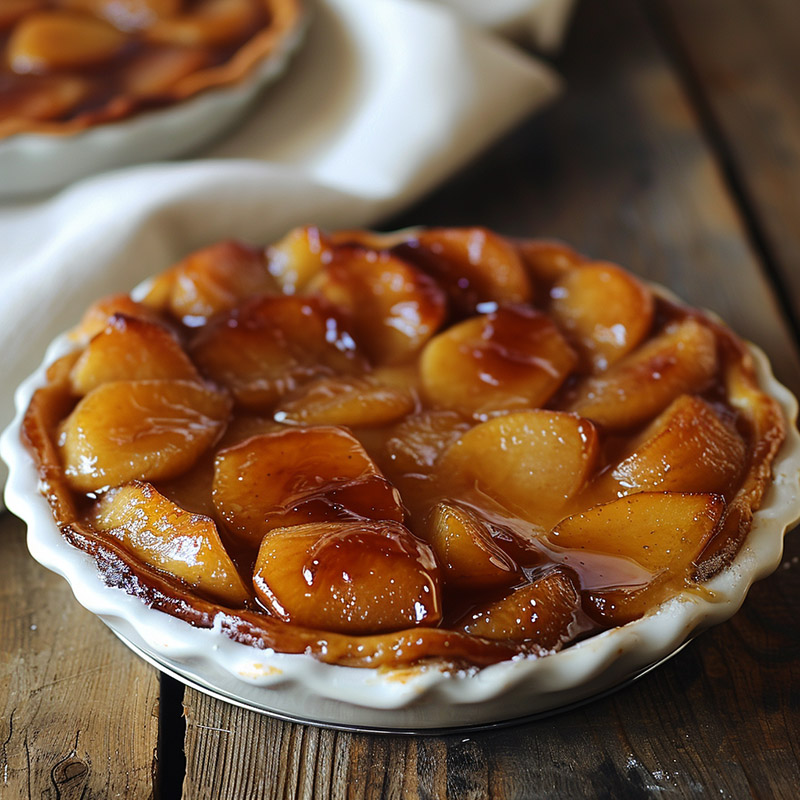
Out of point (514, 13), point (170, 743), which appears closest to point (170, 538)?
point (170, 743)

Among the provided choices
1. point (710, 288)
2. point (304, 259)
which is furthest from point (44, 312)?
point (710, 288)

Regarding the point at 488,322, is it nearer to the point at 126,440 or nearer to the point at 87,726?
the point at 126,440

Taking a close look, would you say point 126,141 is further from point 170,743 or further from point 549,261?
point 170,743

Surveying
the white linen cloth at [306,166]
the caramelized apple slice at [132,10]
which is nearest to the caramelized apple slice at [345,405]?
the white linen cloth at [306,166]

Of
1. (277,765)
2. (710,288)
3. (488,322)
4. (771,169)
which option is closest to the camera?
(277,765)

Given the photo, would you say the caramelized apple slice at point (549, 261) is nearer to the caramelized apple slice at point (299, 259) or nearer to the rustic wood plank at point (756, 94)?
the caramelized apple slice at point (299, 259)

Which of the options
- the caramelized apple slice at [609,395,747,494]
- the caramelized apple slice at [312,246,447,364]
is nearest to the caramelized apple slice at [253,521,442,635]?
the caramelized apple slice at [609,395,747,494]
